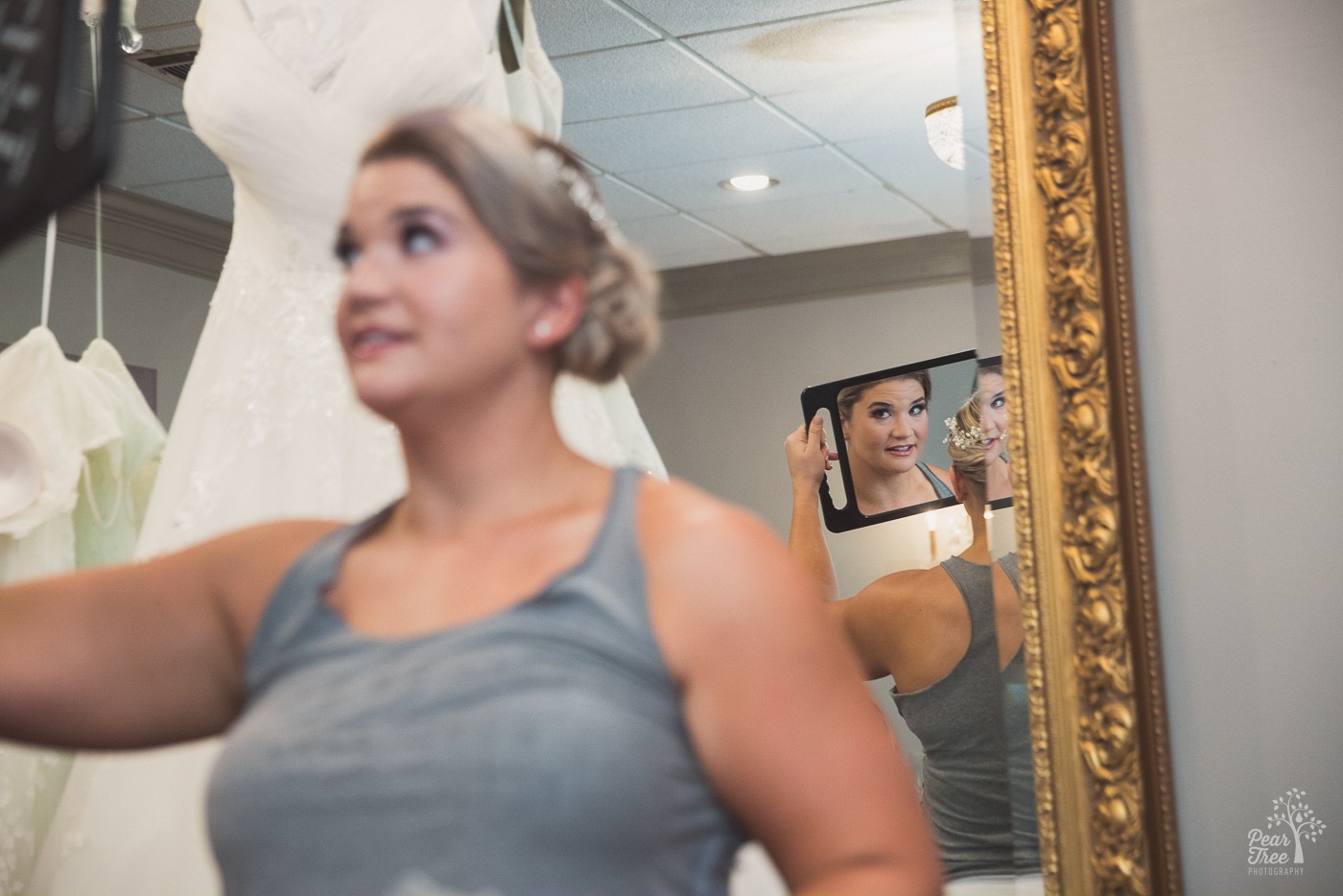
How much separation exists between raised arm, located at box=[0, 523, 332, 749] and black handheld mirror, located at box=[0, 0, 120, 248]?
186 millimetres

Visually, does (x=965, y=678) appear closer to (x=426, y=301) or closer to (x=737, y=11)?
(x=737, y=11)

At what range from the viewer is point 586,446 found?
1.04 m

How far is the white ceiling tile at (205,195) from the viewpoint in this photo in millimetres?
1200

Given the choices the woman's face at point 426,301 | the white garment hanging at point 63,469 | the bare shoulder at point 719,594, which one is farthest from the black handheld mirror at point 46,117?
the white garment hanging at point 63,469

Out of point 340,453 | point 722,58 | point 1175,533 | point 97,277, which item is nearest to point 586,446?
point 340,453

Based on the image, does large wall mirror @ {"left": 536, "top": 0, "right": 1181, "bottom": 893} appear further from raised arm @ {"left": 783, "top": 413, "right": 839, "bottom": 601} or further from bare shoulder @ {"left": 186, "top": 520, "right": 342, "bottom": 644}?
bare shoulder @ {"left": 186, "top": 520, "right": 342, "bottom": 644}

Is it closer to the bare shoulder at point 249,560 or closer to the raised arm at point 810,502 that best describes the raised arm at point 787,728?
the bare shoulder at point 249,560

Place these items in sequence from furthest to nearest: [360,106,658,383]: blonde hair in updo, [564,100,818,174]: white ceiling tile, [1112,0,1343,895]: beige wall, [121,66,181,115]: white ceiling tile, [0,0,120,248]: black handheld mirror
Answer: [121,66,181,115]: white ceiling tile, [564,100,818,174]: white ceiling tile, [1112,0,1343,895]: beige wall, [360,106,658,383]: blonde hair in updo, [0,0,120,248]: black handheld mirror

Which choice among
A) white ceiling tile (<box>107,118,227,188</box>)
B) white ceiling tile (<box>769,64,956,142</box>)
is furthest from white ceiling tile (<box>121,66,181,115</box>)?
white ceiling tile (<box>769,64,956,142</box>)

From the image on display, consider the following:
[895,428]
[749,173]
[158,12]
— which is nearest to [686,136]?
[749,173]

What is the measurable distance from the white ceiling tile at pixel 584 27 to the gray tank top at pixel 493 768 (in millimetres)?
699

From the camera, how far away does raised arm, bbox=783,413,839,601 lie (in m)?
0.99

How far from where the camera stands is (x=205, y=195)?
3.94 feet

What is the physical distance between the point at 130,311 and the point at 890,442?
0.72 m
